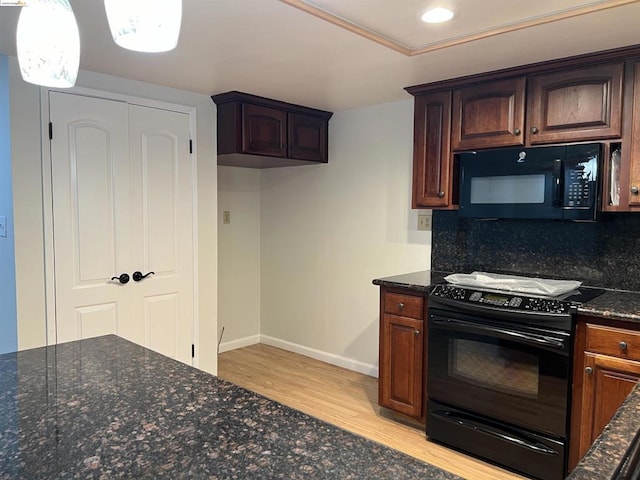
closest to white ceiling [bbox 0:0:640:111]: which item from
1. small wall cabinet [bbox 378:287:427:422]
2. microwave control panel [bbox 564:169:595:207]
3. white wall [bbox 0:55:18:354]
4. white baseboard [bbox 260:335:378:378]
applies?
white wall [bbox 0:55:18:354]

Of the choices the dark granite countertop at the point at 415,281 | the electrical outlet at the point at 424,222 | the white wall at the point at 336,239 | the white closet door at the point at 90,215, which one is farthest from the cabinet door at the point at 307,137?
the dark granite countertop at the point at 415,281

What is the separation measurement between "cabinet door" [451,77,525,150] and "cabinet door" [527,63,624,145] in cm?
7

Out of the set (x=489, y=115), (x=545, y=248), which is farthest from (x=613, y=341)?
(x=489, y=115)

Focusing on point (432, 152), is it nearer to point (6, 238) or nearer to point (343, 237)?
point (343, 237)

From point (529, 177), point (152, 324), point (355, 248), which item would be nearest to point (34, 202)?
point (152, 324)


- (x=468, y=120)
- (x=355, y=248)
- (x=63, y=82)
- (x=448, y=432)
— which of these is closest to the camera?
(x=63, y=82)

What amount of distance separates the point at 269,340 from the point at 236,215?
1.27 meters

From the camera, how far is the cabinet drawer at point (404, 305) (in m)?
2.81

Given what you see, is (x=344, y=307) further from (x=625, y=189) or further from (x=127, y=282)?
(x=625, y=189)

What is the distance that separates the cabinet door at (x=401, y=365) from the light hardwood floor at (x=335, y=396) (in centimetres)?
16

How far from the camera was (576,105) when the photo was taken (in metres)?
2.51

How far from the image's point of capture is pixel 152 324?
128 inches

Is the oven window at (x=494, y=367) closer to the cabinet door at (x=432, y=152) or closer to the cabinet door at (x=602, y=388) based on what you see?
the cabinet door at (x=602, y=388)

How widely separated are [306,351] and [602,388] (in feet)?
8.73
